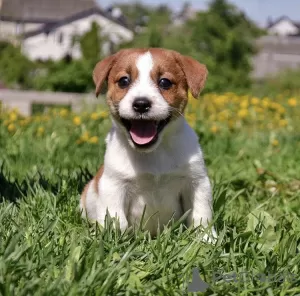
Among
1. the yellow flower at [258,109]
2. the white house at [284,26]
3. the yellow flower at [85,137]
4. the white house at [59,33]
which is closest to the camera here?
the yellow flower at [85,137]

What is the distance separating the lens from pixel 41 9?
62812 mm

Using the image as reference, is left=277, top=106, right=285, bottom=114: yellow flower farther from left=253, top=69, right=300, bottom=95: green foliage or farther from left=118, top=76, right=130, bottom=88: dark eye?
left=253, top=69, right=300, bottom=95: green foliage

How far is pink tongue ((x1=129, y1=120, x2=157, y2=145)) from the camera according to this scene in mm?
3611

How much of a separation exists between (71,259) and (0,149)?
334cm

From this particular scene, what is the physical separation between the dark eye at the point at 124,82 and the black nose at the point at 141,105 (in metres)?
0.24

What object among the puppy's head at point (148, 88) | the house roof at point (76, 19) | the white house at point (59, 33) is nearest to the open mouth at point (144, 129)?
the puppy's head at point (148, 88)

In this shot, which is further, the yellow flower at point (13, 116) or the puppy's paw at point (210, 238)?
the yellow flower at point (13, 116)

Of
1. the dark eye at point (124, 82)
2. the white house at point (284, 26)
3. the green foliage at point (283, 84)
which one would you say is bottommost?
the white house at point (284, 26)

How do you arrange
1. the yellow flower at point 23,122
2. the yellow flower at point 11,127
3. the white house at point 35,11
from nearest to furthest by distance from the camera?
the yellow flower at point 11,127, the yellow flower at point 23,122, the white house at point 35,11

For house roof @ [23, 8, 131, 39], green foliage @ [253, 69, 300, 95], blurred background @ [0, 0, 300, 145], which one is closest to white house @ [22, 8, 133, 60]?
house roof @ [23, 8, 131, 39]

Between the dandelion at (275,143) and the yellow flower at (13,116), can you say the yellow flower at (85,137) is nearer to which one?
the yellow flower at (13,116)

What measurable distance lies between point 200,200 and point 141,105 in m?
0.73

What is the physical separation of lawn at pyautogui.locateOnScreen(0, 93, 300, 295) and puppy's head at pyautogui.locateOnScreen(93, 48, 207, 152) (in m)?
0.61

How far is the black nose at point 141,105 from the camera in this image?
3459mm
